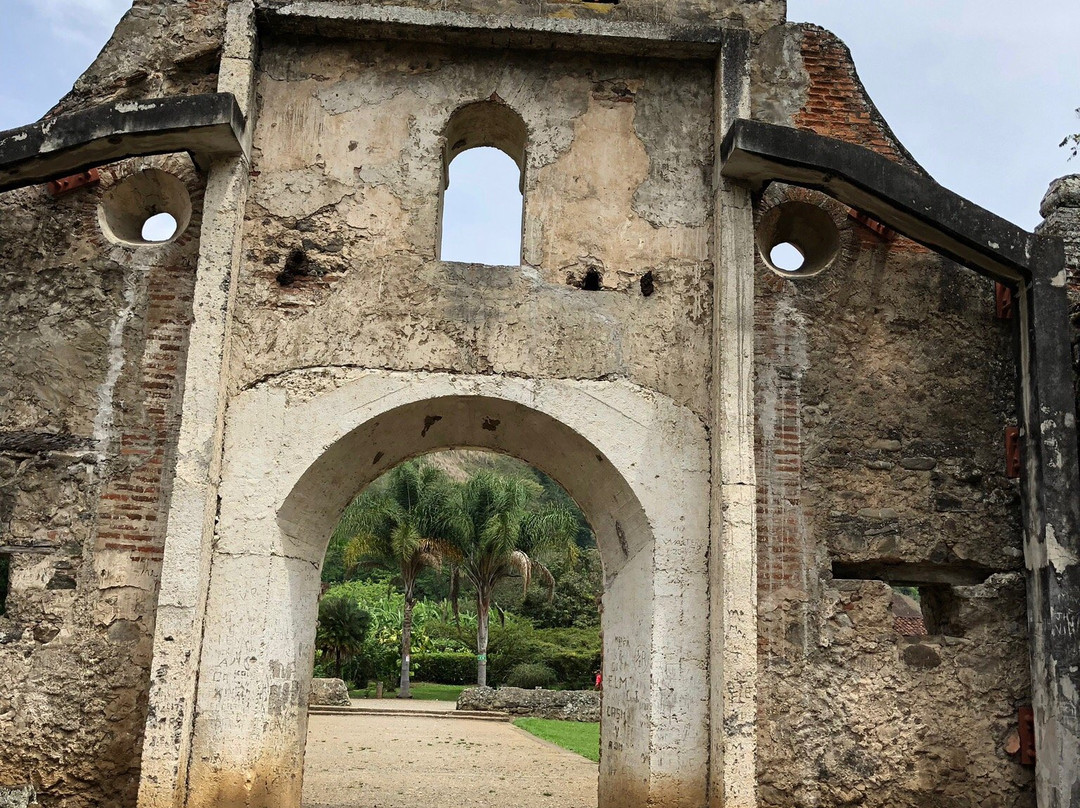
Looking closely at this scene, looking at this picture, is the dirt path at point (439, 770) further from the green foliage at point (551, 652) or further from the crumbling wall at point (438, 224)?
the green foliage at point (551, 652)

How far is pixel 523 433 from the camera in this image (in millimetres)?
7160

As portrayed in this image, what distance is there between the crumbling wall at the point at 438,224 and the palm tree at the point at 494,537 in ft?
56.9

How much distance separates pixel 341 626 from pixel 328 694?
338cm

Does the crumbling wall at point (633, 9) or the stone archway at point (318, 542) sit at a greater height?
the crumbling wall at point (633, 9)

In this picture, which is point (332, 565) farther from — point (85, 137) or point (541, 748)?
point (85, 137)

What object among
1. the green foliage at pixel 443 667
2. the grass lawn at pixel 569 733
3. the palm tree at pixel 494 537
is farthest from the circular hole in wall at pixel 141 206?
the green foliage at pixel 443 667

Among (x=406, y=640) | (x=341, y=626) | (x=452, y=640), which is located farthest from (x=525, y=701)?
(x=452, y=640)

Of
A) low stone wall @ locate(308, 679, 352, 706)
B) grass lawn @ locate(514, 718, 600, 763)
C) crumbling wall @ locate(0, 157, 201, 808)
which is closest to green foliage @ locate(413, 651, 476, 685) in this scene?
low stone wall @ locate(308, 679, 352, 706)

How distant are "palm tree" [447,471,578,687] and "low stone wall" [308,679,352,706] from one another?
372 cm

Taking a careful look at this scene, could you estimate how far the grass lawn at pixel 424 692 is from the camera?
2441 centimetres

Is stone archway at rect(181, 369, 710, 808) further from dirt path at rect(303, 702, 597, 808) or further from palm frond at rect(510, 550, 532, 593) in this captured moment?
palm frond at rect(510, 550, 532, 593)

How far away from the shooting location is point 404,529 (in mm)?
23672

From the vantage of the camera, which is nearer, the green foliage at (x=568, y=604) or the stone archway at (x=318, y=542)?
the stone archway at (x=318, y=542)

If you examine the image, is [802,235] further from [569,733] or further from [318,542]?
[569,733]
